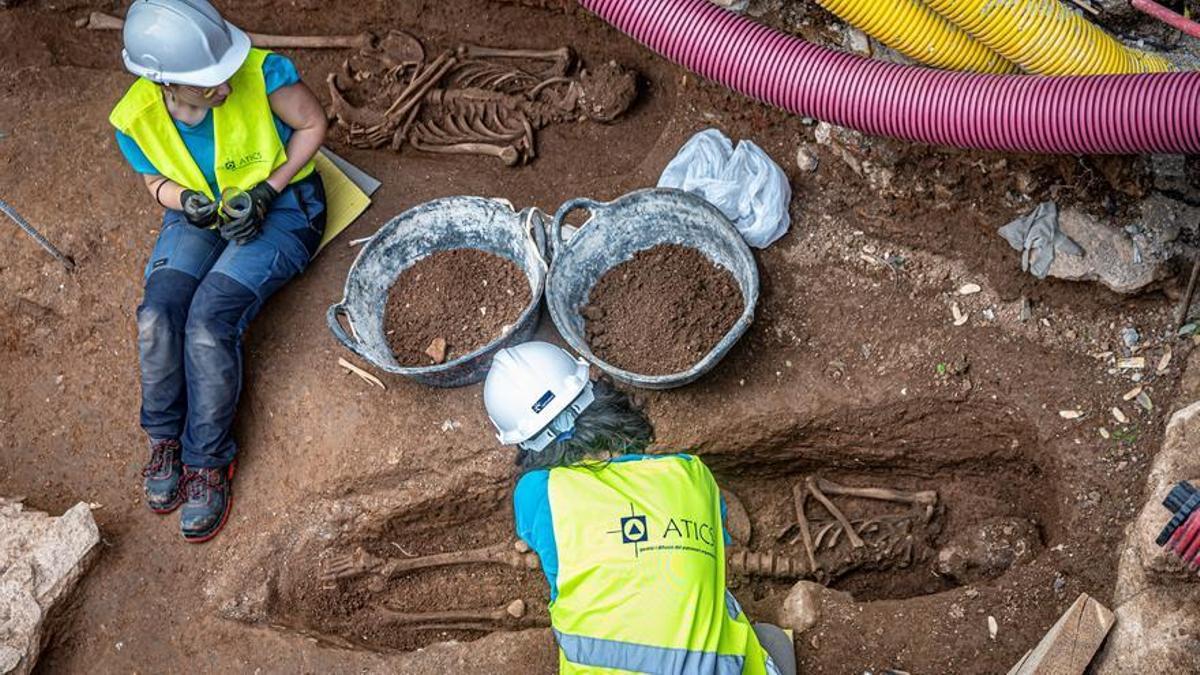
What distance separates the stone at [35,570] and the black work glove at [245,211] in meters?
1.37

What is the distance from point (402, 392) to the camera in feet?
16.3

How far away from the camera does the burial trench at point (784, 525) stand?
4648 mm

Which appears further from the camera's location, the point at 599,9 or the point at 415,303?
the point at 415,303

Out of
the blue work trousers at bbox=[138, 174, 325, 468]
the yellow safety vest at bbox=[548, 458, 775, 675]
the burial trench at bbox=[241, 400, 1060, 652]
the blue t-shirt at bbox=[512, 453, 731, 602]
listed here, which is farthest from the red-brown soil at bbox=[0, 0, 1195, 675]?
the yellow safety vest at bbox=[548, 458, 775, 675]

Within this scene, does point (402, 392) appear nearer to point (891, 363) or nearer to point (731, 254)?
point (731, 254)

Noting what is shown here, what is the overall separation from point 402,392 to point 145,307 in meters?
1.19

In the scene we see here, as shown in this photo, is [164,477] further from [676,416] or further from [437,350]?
[676,416]

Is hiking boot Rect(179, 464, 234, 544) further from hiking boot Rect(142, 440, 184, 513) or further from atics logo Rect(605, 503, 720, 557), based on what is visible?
atics logo Rect(605, 503, 720, 557)

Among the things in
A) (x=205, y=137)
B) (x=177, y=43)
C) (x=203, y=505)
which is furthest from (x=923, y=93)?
(x=203, y=505)

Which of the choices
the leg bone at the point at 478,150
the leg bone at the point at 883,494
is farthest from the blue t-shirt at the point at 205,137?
the leg bone at the point at 883,494

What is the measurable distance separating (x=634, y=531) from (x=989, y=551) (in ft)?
6.62

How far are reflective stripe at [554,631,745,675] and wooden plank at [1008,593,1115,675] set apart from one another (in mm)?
1079

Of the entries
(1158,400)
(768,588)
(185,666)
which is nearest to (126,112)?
(185,666)

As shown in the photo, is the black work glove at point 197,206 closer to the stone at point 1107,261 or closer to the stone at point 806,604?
the stone at point 806,604
